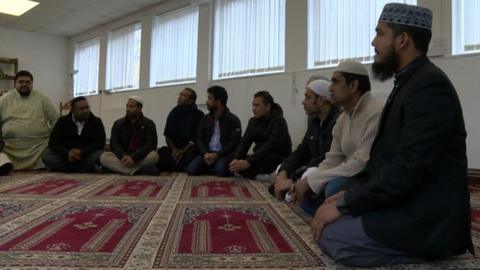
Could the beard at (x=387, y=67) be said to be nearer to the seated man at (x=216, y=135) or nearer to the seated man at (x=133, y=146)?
the seated man at (x=216, y=135)

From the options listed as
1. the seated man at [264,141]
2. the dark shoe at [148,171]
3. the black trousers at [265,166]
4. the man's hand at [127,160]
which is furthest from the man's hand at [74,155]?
the black trousers at [265,166]

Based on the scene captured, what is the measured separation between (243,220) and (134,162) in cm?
241

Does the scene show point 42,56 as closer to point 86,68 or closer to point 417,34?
point 86,68

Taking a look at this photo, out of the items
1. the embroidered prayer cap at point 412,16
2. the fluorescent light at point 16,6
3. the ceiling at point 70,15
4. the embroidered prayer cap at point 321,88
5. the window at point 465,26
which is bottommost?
the embroidered prayer cap at point 321,88

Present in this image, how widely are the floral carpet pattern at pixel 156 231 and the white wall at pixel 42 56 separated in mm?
6679

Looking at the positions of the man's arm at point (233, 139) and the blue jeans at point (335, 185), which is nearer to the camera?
the blue jeans at point (335, 185)

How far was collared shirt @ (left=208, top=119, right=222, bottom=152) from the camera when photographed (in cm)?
444

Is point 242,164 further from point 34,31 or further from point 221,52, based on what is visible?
point 34,31

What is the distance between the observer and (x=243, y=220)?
6.62 feet

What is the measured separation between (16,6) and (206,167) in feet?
16.3

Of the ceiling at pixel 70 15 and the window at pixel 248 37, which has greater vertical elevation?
the ceiling at pixel 70 15

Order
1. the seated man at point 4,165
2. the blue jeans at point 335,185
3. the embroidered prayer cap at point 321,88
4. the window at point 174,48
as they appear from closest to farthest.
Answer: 1. the blue jeans at point 335,185
2. the embroidered prayer cap at point 321,88
3. the seated man at point 4,165
4. the window at point 174,48

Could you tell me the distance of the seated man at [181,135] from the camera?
473 cm

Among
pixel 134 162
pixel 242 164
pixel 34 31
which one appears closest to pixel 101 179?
pixel 134 162
